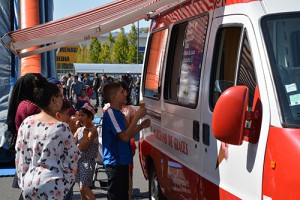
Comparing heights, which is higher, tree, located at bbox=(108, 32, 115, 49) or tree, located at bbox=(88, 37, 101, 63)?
tree, located at bbox=(108, 32, 115, 49)

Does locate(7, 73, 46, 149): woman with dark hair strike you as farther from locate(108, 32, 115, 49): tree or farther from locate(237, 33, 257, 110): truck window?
locate(108, 32, 115, 49): tree

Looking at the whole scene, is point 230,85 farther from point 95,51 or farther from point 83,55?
point 83,55

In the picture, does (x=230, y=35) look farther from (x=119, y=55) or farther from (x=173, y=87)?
(x=119, y=55)

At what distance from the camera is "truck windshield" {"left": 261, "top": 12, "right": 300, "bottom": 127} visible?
3395mm

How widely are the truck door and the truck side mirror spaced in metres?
0.18

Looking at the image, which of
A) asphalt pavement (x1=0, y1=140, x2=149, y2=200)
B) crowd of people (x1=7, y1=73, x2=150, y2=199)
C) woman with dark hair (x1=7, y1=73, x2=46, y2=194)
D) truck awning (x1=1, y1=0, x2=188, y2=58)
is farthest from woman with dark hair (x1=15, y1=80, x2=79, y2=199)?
asphalt pavement (x1=0, y1=140, x2=149, y2=200)

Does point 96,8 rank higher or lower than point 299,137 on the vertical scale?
higher

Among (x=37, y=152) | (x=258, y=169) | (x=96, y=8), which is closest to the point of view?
(x=258, y=169)

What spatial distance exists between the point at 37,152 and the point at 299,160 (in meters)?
1.97

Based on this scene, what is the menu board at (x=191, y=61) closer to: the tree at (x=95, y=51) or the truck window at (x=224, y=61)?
the truck window at (x=224, y=61)

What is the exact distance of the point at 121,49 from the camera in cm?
7325

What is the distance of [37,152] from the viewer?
400cm

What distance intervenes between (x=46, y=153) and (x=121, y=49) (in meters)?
69.7

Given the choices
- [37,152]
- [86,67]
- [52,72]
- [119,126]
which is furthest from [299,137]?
[86,67]
